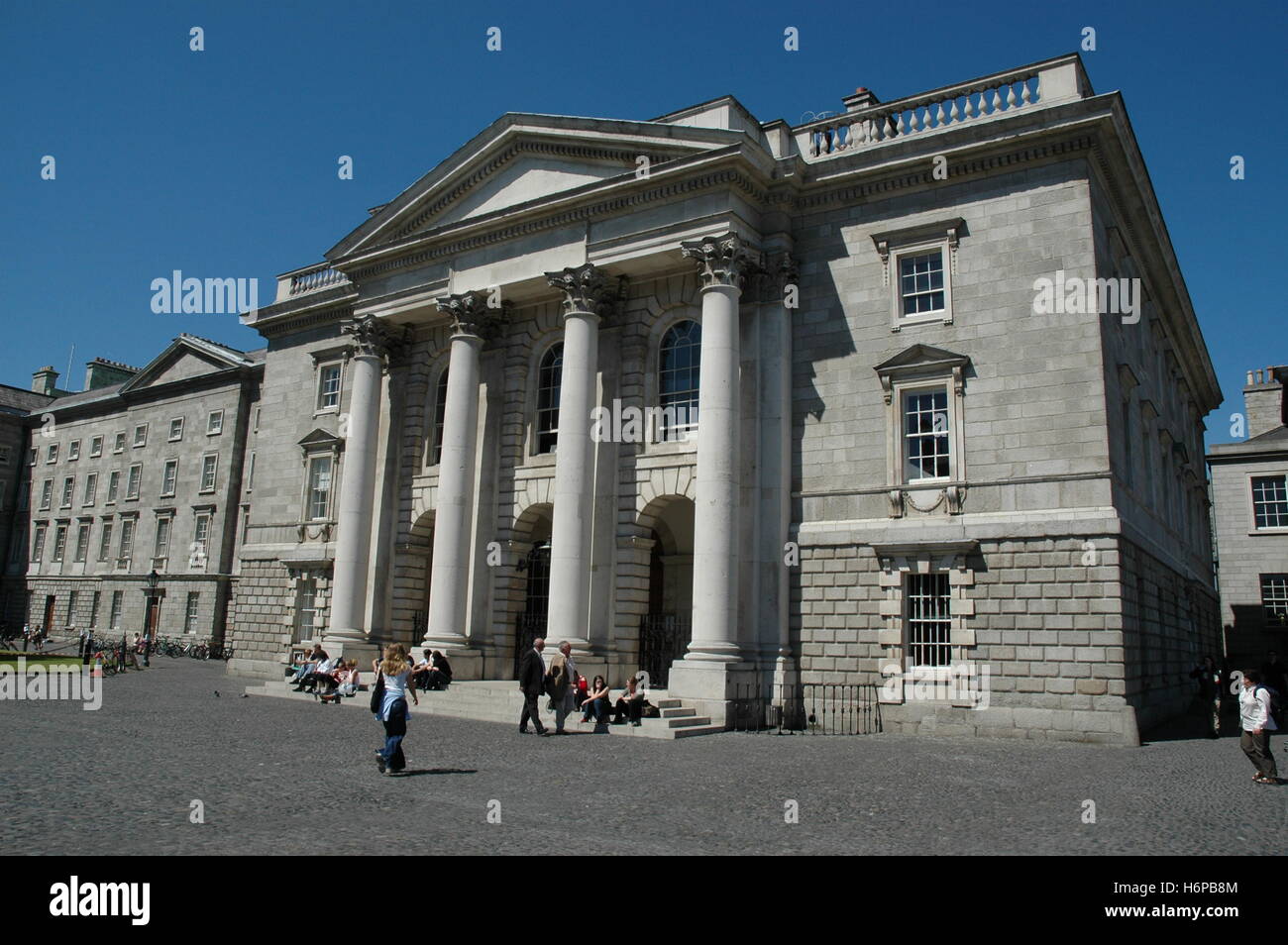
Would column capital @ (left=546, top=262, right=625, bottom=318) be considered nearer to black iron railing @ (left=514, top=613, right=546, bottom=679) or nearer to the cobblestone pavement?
black iron railing @ (left=514, top=613, right=546, bottom=679)

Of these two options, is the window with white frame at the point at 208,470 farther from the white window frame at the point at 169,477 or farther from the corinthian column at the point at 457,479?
the corinthian column at the point at 457,479

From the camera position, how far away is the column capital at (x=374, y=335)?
28.9 metres

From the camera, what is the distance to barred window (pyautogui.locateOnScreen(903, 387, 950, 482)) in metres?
20.9

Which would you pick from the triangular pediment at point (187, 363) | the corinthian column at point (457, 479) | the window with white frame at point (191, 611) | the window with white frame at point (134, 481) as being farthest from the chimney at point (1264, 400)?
the window with white frame at point (134, 481)

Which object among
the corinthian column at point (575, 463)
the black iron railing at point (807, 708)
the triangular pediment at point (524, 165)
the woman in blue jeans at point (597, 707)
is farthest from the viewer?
the triangular pediment at point (524, 165)

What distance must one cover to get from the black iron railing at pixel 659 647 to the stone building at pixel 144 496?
2818 cm

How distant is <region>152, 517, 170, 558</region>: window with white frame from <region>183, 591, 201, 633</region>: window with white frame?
12.3ft

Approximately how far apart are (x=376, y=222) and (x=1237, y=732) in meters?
26.6

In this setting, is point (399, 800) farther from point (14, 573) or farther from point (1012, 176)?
point (14, 573)

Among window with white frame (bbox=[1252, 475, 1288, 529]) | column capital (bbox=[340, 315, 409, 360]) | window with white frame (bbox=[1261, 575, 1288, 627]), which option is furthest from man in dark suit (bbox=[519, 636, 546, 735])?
window with white frame (bbox=[1252, 475, 1288, 529])

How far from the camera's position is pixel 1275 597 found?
40.0 meters
